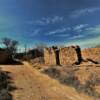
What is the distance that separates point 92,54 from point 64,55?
343cm

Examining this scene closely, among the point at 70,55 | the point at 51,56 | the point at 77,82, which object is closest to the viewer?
the point at 77,82

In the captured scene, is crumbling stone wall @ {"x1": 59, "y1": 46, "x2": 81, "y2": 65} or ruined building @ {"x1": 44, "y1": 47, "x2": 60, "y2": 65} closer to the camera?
crumbling stone wall @ {"x1": 59, "y1": 46, "x2": 81, "y2": 65}

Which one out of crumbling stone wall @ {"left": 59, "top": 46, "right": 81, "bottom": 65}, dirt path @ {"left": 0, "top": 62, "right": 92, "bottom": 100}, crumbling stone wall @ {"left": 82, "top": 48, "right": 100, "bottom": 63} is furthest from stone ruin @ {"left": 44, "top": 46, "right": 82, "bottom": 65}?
dirt path @ {"left": 0, "top": 62, "right": 92, "bottom": 100}

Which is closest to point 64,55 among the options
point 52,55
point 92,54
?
point 52,55

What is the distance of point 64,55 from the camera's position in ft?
83.3

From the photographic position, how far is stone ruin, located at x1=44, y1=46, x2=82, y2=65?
79.0ft

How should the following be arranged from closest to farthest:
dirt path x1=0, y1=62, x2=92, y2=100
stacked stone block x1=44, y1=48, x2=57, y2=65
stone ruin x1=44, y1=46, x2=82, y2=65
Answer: dirt path x1=0, y1=62, x2=92, y2=100, stone ruin x1=44, y1=46, x2=82, y2=65, stacked stone block x1=44, y1=48, x2=57, y2=65

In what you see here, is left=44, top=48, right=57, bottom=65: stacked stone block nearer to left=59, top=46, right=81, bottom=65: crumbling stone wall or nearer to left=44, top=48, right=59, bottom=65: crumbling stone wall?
left=44, top=48, right=59, bottom=65: crumbling stone wall

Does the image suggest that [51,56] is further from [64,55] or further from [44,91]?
[44,91]

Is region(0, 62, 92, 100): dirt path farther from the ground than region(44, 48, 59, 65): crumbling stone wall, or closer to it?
closer to it

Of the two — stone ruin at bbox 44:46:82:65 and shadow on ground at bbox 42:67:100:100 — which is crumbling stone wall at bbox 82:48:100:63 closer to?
stone ruin at bbox 44:46:82:65

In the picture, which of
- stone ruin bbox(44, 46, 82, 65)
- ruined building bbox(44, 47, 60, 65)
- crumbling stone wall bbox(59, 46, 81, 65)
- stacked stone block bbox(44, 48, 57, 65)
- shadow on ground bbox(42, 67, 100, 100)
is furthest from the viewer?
stacked stone block bbox(44, 48, 57, 65)

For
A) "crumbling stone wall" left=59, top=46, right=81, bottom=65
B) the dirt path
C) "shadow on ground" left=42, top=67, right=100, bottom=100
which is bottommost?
the dirt path

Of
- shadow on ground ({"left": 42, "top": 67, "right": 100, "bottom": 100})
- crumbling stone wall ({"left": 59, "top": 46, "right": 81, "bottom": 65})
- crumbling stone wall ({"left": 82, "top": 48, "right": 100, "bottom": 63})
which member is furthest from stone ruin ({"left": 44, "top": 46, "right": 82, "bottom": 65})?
shadow on ground ({"left": 42, "top": 67, "right": 100, "bottom": 100})
